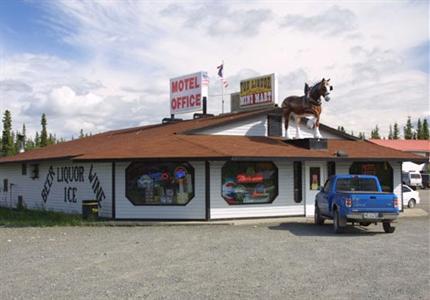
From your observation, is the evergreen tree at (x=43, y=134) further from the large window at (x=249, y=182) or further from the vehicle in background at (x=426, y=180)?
the large window at (x=249, y=182)

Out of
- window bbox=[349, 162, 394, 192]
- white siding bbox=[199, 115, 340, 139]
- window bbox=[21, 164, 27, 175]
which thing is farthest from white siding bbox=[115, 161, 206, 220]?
window bbox=[21, 164, 27, 175]

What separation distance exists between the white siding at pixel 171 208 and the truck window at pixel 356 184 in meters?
5.29

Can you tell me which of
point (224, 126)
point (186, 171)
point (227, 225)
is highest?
point (224, 126)

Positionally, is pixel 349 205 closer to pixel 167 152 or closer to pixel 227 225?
pixel 227 225

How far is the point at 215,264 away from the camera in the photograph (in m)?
11.4

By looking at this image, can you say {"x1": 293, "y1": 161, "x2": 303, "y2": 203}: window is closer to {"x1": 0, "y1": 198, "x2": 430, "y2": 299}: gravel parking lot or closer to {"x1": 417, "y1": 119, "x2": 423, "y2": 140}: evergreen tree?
{"x1": 0, "y1": 198, "x2": 430, "y2": 299}: gravel parking lot

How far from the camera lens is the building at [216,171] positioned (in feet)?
68.1

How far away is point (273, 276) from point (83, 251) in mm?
5418

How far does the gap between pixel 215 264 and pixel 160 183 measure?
10024 millimetres

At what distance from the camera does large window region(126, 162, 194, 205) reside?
824 inches

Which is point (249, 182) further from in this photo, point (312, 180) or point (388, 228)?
point (388, 228)

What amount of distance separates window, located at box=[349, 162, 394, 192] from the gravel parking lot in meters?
7.60

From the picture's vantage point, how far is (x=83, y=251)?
527 inches

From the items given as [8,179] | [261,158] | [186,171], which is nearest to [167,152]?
[186,171]
